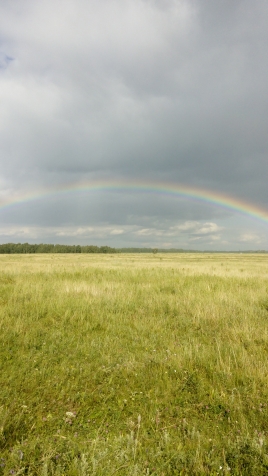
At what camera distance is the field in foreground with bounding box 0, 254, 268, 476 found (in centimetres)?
255

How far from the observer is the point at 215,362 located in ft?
15.4

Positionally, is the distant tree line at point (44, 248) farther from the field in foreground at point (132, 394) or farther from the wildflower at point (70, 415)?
the wildflower at point (70, 415)

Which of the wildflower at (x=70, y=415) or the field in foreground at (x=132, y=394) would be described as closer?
the field in foreground at (x=132, y=394)

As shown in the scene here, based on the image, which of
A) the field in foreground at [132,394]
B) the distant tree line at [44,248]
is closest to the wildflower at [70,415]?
the field in foreground at [132,394]

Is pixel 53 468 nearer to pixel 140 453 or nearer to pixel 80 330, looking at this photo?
pixel 140 453

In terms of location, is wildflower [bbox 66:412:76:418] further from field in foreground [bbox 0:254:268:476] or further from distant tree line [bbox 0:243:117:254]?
distant tree line [bbox 0:243:117:254]

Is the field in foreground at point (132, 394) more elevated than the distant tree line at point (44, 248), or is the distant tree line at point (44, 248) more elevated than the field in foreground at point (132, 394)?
the distant tree line at point (44, 248)

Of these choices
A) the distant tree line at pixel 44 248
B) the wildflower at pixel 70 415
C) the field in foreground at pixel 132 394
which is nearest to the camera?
the field in foreground at pixel 132 394

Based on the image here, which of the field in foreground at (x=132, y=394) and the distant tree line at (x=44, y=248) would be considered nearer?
the field in foreground at (x=132, y=394)

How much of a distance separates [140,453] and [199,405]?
1212mm

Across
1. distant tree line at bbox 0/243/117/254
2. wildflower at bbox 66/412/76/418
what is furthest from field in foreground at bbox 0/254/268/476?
distant tree line at bbox 0/243/117/254

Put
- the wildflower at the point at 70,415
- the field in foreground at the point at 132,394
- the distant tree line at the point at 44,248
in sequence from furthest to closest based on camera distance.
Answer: the distant tree line at the point at 44,248 → the wildflower at the point at 70,415 → the field in foreground at the point at 132,394

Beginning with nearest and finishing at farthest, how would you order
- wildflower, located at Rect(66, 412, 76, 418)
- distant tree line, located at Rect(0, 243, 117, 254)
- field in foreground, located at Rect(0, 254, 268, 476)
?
1. field in foreground, located at Rect(0, 254, 268, 476)
2. wildflower, located at Rect(66, 412, 76, 418)
3. distant tree line, located at Rect(0, 243, 117, 254)

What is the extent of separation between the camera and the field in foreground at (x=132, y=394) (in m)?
2.55
